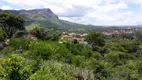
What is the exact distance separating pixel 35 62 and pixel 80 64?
1728 cm

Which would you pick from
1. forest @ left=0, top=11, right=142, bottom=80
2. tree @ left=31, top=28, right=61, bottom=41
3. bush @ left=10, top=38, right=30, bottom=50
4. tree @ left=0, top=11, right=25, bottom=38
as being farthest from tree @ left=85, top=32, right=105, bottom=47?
bush @ left=10, top=38, right=30, bottom=50

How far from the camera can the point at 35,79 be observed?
13.0m

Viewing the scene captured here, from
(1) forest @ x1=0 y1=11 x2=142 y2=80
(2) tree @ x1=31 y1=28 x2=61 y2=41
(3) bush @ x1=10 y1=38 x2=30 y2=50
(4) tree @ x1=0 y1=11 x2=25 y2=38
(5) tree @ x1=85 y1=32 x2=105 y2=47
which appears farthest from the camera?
(5) tree @ x1=85 y1=32 x2=105 y2=47

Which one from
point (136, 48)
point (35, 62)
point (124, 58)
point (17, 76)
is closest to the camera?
point (17, 76)

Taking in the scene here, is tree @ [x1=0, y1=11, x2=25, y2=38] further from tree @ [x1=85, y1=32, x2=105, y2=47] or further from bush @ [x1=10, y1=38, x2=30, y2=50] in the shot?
tree @ [x1=85, y1=32, x2=105, y2=47]

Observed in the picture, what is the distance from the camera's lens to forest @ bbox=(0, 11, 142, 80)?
12930mm

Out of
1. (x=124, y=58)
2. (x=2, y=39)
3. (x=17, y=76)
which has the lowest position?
(x=124, y=58)

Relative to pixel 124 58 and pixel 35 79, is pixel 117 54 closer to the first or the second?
pixel 124 58

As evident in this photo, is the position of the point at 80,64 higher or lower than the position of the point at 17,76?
lower

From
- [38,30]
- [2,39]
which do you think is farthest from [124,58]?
[2,39]

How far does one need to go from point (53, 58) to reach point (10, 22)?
26.6 m

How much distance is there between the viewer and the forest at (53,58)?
509 inches

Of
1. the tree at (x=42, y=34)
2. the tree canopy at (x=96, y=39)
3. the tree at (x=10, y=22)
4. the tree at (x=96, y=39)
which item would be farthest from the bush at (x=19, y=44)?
the tree canopy at (x=96, y=39)

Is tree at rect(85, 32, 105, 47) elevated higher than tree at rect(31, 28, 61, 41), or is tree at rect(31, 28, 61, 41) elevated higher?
tree at rect(31, 28, 61, 41)
